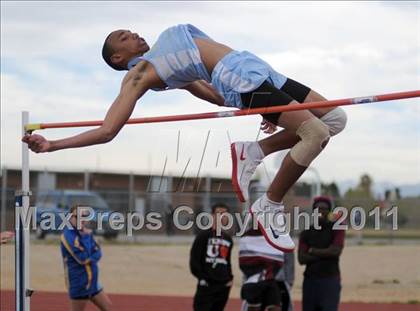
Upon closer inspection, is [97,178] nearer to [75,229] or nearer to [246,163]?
[75,229]

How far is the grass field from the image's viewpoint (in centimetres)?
1809

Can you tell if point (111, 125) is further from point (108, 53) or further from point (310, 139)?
point (310, 139)

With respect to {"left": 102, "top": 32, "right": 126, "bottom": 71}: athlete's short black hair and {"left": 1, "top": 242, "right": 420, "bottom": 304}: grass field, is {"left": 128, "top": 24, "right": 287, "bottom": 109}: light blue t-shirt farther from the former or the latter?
{"left": 1, "top": 242, "right": 420, "bottom": 304}: grass field

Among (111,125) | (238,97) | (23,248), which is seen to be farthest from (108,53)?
(23,248)

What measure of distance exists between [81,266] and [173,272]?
10408 millimetres

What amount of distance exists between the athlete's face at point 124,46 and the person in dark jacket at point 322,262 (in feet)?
14.0

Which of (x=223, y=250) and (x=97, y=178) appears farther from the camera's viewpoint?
(x=97, y=178)

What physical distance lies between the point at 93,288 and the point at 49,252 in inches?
533

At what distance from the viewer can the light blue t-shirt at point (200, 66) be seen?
19.9 feet

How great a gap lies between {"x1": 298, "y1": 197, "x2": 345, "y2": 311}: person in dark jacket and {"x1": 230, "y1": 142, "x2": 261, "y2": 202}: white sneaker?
3.99 m

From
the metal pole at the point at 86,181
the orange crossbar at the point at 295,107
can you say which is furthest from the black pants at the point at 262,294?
the metal pole at the point at 86,181

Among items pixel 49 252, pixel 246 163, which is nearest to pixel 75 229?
pixel 246 163

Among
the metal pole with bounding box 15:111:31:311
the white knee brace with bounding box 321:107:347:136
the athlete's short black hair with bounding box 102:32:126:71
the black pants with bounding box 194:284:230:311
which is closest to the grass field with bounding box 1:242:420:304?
the black pants with bounding box 194:284:230:311

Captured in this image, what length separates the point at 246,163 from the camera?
6344mm
